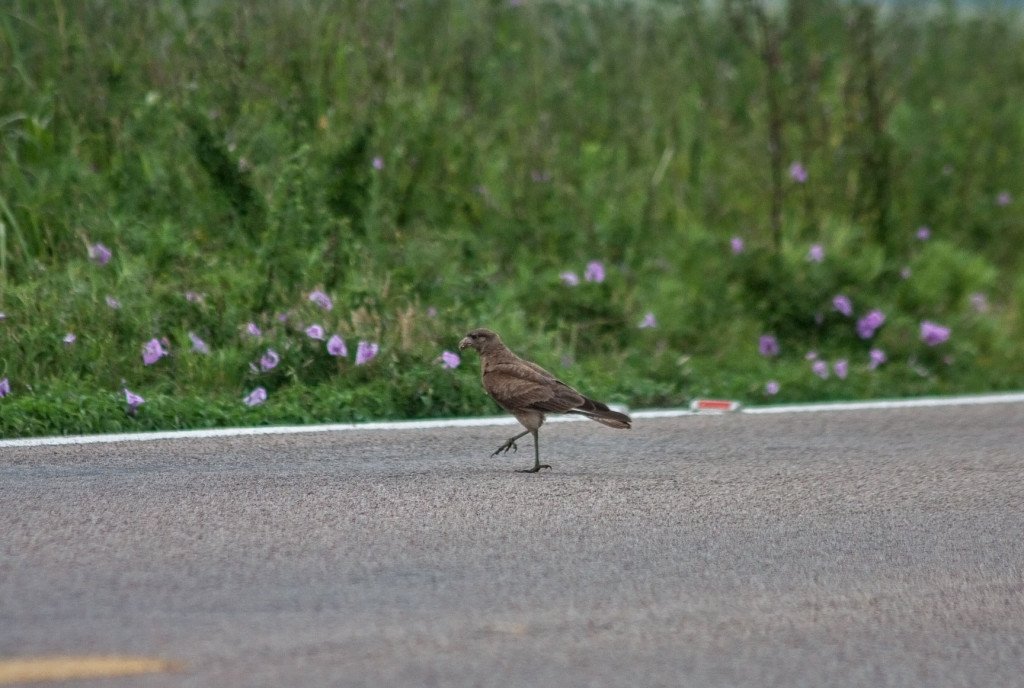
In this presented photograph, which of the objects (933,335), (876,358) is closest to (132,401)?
(876,358)

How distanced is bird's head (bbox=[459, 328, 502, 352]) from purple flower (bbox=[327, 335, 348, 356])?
130cm

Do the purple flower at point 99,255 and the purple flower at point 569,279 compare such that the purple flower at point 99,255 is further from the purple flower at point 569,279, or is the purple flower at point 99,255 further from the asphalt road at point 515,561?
the purple flower at point 569,279

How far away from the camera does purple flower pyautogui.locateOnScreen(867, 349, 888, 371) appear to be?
34.9 feet

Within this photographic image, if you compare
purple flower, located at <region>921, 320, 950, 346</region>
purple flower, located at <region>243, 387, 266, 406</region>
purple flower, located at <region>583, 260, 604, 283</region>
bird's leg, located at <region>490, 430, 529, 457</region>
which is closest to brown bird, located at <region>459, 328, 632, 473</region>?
bird's leg, located at <region>490, 430, 529, 457</region>

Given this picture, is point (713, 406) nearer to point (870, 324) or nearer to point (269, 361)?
point (870, 324)

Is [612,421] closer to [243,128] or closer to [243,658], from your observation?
[243,658]

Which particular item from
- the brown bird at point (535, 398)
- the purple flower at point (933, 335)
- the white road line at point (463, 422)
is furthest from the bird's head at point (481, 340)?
the purple flower at point (933, 335)

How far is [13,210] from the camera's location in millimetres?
10188

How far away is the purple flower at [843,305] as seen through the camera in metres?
11.1

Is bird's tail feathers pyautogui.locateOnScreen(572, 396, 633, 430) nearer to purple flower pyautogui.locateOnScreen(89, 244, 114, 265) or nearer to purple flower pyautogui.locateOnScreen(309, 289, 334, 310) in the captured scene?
purple flower pyautogui.locateOnScreen(309, 289, 334, 310)

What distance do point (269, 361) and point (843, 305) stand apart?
153 inches

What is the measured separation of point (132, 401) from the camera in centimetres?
809

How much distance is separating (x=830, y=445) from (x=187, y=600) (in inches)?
158

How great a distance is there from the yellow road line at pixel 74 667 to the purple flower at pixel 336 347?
456 centimetres
